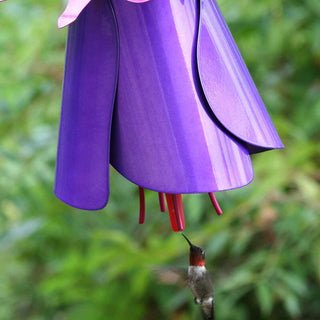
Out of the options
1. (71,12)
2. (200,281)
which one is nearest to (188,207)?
(200,281)

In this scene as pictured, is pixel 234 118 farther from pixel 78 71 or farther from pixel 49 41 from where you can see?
pixel 49 41

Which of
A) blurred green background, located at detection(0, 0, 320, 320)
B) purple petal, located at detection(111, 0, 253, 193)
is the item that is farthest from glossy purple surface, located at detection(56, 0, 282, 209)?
blurred green background, located at detection(0, 0, 320, 320)

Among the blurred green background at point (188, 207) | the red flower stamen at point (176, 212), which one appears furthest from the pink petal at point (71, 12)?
the blurred green background at point (188, 207)

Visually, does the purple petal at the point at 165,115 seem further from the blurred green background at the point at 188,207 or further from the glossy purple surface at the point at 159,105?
the blurred green background at the point at 188,207

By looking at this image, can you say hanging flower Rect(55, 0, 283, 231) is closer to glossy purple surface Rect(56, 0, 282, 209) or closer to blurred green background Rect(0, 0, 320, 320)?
glossy purple surface Rect(56, 0, 282, 209)

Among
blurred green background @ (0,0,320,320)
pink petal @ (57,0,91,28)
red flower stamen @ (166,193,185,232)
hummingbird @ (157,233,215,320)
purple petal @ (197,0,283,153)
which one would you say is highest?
pink petal @ (57,0,91,28)

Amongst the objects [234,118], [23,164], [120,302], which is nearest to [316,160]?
[120,302]

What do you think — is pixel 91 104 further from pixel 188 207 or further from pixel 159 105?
pixel 188 207
